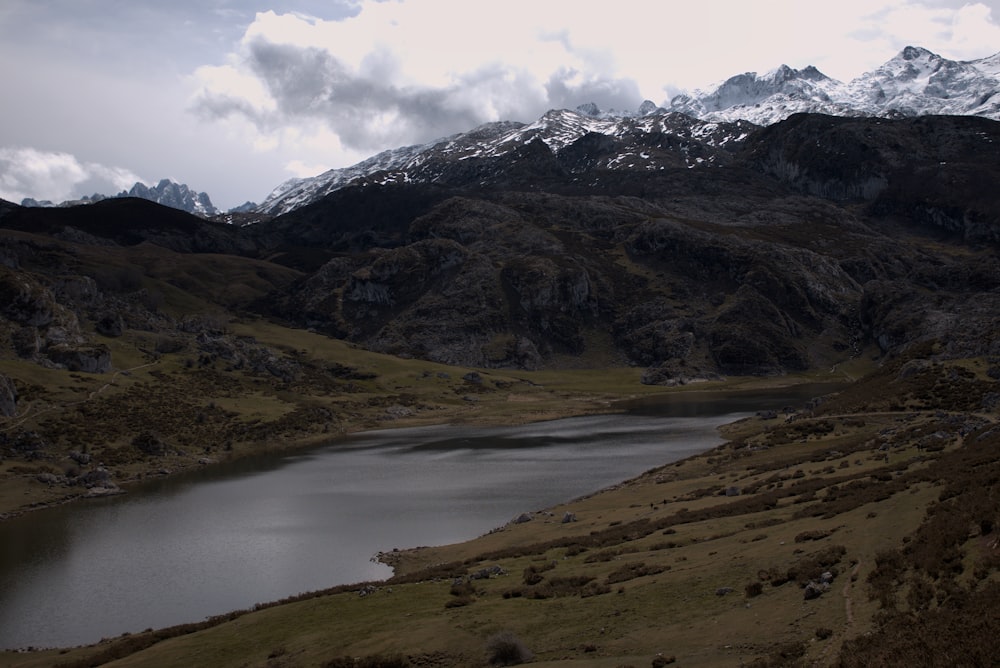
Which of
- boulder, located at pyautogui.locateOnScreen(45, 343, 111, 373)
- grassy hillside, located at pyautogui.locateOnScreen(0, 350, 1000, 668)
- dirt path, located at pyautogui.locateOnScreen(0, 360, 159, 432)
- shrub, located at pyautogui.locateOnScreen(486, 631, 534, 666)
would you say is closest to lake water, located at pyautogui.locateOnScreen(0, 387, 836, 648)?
grassy hillside, located at pyautogui.locateOnScreen(0, 350, 1000, 668)

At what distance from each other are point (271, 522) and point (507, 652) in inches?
2241

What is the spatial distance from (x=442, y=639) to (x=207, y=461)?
106 metres

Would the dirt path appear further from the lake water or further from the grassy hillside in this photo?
the grassy hillside

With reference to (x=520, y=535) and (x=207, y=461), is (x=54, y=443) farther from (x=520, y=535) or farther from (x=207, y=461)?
(x=520, y=535)

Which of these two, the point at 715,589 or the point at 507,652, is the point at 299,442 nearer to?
the point at 507,652

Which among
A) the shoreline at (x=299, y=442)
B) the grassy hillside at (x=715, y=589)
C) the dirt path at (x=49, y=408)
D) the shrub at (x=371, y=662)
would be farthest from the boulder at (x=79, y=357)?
the shrub at (x=371, y=662)

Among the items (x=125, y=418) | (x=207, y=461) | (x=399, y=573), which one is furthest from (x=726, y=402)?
(x=399, y=573)

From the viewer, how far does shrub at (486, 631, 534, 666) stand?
2517 cm

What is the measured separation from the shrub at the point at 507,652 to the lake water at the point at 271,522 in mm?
30397

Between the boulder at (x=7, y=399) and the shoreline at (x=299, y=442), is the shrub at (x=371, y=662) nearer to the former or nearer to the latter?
the shoreline at (x=299, y=442)

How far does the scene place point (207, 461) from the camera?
402 feet

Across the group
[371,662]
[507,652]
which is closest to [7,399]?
[371,662]

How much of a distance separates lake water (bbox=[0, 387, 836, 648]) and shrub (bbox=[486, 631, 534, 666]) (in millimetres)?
30397

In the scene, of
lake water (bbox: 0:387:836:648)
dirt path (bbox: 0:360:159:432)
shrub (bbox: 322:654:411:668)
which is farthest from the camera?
dirt path (bbox: 0:360:159:432)
